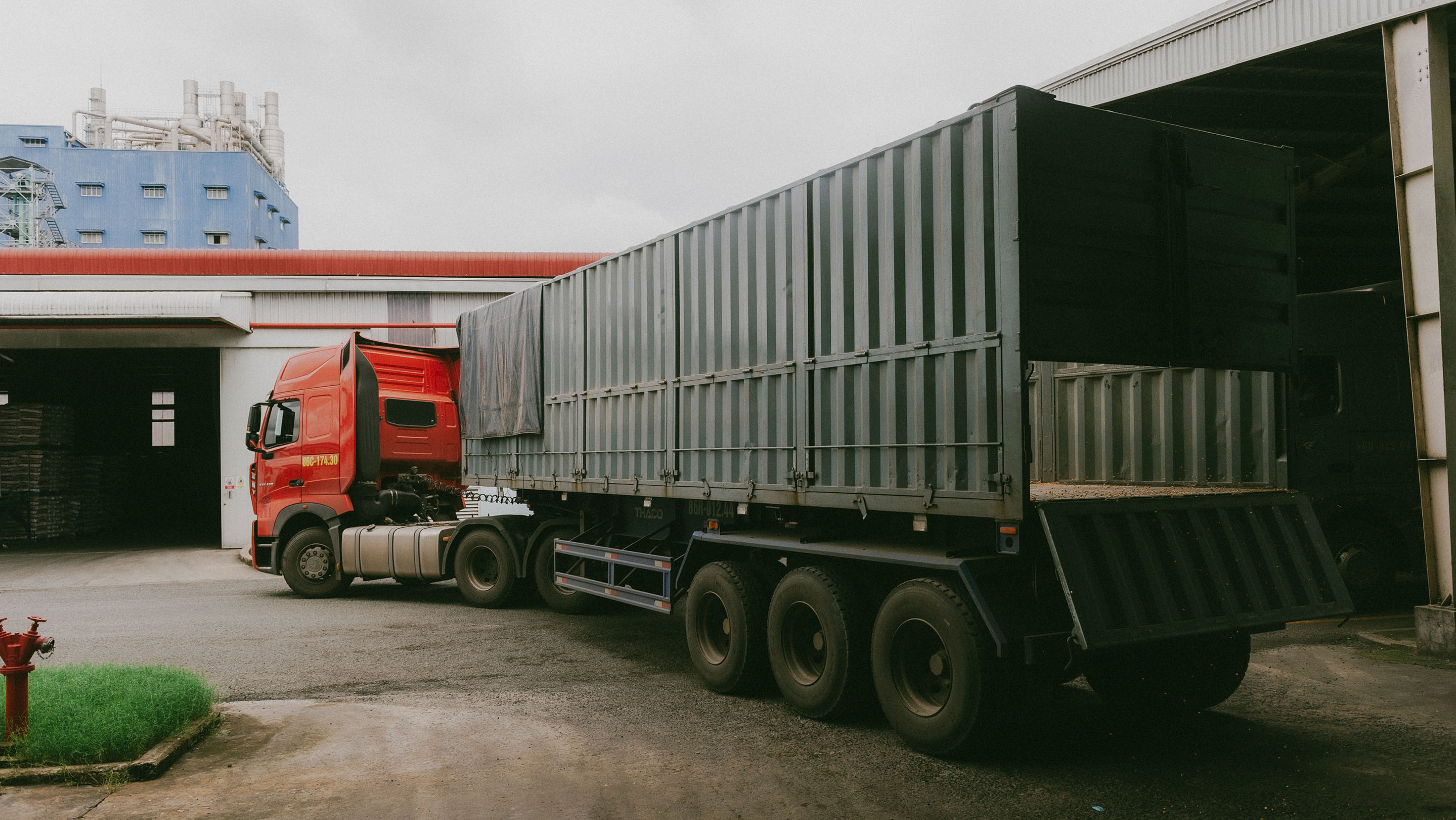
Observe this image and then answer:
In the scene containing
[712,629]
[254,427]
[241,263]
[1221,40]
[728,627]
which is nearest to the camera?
[728,627]

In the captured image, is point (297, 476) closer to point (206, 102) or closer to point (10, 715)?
point (10, 715)

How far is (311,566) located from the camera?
12.3 meters

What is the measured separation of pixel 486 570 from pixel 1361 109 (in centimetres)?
1233

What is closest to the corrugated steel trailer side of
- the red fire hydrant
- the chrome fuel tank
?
the red fire hydrant

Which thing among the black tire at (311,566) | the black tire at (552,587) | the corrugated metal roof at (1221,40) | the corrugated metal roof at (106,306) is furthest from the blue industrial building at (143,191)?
the corrugated metal roof at (1221,40)

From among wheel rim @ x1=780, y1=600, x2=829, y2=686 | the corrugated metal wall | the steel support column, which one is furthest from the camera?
the steel support column

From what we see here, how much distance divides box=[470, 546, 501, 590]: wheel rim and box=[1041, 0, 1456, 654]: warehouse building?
8716 mm

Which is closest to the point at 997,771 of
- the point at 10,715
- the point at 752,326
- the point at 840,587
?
the point at 840,587

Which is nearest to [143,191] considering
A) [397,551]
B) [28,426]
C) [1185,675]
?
[28,426]

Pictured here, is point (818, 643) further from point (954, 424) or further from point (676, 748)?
point (954, 424)

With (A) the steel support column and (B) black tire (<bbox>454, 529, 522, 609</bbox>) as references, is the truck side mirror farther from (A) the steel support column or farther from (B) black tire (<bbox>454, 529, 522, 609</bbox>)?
(A) the steel support column

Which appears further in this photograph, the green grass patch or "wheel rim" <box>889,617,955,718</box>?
"wheel rim" <box>889,617,955,718</box>

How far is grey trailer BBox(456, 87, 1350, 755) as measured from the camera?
4859mm

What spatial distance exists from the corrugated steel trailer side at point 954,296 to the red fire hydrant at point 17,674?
14.3 feet
